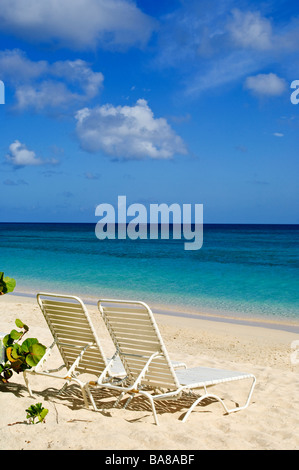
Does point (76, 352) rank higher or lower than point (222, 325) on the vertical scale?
higher

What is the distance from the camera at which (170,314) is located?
46.2 ft

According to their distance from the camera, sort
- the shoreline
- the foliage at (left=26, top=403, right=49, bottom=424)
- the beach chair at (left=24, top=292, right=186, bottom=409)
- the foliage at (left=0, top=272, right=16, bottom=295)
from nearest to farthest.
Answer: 1. the foliage at (left=26, top=403, right=49, bottom=424)
2. the foliage at (left=0, top=272, right=16, bottom=295)
3. the beach chair at (left=24, top=292, right=186, bottom=409)
4. the shoreline

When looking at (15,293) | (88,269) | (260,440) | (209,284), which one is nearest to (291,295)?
(209,284)

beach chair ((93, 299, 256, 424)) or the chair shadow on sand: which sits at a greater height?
beach chair ((93, 299, 256, 424))

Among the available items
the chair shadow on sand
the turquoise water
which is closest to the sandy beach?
the chair shadow on sand

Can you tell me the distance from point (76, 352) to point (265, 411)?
1936mm

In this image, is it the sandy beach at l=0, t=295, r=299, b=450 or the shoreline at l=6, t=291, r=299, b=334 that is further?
the shoreline at l=6, t=291, r=299, b=334

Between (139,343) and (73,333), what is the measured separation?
75 cm

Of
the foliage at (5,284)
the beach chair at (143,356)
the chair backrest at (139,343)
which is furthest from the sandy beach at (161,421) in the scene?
the foliage at (5,284)

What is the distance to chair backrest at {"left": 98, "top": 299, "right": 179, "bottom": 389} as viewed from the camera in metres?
4.47

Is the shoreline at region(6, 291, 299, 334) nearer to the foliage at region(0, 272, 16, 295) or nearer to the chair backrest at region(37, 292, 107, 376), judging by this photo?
the chair backrest at region(37, 292, 107, 376)

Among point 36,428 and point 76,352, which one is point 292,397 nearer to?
point 76,352

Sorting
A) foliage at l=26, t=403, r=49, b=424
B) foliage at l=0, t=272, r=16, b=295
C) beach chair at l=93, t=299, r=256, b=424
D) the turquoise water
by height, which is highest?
foliage at l=0, t=272, r=16, b=295

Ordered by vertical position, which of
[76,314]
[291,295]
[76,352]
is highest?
[76,314]
